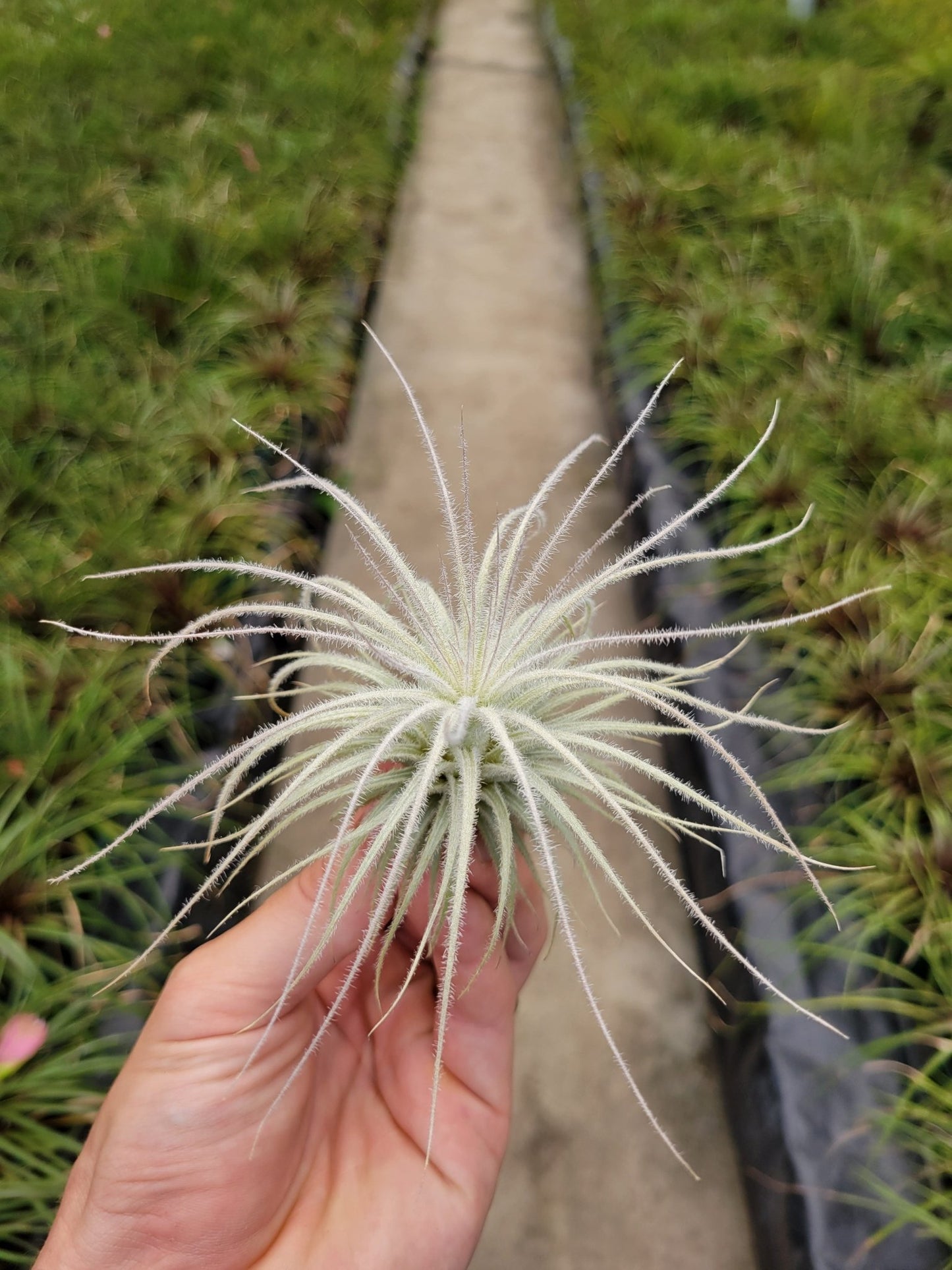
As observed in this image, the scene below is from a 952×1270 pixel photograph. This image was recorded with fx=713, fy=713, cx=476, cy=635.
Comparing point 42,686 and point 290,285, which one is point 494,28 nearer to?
point 290,285

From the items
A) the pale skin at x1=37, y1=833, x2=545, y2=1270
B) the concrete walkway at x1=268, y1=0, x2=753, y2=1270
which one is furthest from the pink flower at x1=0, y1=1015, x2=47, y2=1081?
the concrete walkway at x1=268, y1=0, x2=753, y2=1270

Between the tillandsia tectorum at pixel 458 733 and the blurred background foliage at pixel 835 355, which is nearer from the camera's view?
the tillandsia tectorum at pixel 458 733

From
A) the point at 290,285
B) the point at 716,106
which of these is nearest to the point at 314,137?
the point at 290,285

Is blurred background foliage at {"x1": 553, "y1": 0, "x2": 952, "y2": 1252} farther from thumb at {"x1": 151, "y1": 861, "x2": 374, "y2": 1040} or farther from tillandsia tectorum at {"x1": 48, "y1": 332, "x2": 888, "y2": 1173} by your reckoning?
thumb at {"x1": 151, "y1": 861, "x2": 374, "y2": 1040}

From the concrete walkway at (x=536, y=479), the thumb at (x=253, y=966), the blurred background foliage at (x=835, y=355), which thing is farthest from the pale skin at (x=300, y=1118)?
the blurred background foliage at (x=835, y=355)

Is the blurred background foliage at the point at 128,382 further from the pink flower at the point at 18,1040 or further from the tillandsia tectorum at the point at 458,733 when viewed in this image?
the tillandsia tectorum at the point at 458,733
